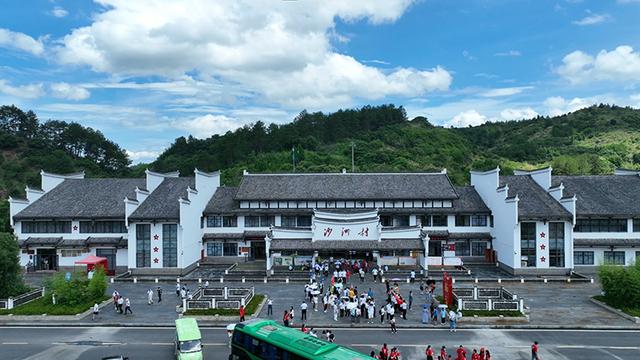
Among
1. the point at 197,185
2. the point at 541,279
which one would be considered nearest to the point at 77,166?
the point at 197,185

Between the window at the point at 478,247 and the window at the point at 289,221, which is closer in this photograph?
the window at the point at 478,247

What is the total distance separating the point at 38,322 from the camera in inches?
1202

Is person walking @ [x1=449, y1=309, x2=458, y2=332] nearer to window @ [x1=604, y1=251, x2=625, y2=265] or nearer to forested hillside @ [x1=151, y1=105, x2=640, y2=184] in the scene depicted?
window @ [x1=604, y1=251, x2=625, y2=265]

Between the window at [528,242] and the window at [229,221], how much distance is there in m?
28.6

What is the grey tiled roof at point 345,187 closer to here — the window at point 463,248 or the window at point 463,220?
the window at point 463,220

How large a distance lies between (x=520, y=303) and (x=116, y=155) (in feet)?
366

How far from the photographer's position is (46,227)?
49.3 metres

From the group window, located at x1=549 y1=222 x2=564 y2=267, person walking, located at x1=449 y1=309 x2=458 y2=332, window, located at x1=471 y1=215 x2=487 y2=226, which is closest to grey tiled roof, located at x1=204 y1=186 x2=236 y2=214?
window, located at x1=471 y1=215 x2=487 y2=226

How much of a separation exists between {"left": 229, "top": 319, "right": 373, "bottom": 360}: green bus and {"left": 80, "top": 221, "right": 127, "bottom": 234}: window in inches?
1282

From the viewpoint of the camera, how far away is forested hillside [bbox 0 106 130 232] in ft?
339

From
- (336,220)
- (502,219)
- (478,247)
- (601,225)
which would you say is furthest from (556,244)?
(336,220)

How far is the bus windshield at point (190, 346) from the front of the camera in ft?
72.7

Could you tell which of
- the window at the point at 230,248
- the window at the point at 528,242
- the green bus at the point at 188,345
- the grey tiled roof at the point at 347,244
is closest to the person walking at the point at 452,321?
the green bus at the point at 188,345

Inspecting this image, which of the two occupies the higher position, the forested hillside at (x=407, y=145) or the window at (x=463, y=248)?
the forested hillside at (x=407, y=145)
